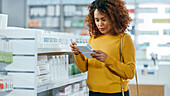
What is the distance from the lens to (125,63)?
5.81 feet

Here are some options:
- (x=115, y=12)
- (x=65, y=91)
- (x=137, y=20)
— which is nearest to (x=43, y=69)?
(x=65, y=91)

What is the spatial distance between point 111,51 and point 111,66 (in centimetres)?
15

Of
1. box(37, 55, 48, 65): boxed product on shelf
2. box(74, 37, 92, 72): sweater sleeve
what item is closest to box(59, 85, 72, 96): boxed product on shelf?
box(37, 55, 48, 65): boxed product on shelf

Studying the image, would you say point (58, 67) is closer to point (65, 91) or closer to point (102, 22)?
point (65, 91)

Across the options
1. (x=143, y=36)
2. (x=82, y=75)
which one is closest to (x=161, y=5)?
(x=143, y=36)

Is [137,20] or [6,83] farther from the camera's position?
[137,20]

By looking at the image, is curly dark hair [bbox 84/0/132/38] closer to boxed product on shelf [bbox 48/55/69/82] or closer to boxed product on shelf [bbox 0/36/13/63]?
boxed product on shelf [bbox 0/36/13/63]

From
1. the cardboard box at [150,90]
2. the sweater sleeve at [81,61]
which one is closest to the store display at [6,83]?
the sweater sleeve at [81,61]

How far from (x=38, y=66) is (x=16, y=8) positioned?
8.42 feet

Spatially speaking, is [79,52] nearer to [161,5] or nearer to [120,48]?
[120,48]

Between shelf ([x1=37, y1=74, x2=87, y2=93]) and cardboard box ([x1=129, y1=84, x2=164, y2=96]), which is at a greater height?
shelf ([x1=37, y1=74, x2=87, y2=93])

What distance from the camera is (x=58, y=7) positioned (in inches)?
323

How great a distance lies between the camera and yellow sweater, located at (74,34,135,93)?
1720 millimetres

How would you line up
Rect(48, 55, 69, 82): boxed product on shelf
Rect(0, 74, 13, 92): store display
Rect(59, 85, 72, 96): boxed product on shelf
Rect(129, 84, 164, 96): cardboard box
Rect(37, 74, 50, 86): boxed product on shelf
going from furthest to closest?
Rect(129, 84, 164, 96): cardboard box → Rect(59, 85, 72, 96): boxed product on shelf → Rect(48, 55, 69, 82): boxed product on shelf → Rect(37, 74, 50, 86): boxed product on shelf → Rect(0, 74, 13, 92): store display
